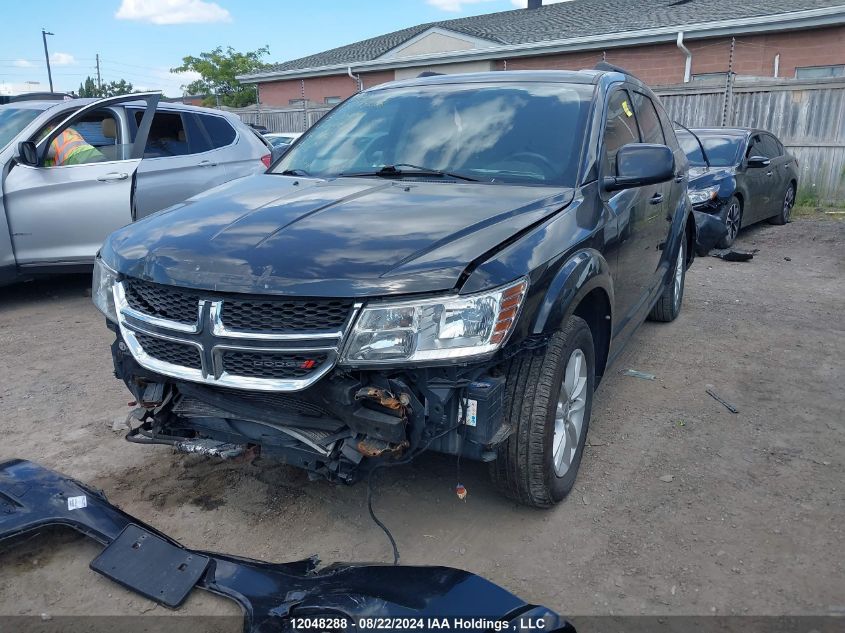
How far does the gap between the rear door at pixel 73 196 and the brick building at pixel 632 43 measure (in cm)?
1433

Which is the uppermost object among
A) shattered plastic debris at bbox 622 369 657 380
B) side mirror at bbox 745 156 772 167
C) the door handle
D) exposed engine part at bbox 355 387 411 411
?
the door handle

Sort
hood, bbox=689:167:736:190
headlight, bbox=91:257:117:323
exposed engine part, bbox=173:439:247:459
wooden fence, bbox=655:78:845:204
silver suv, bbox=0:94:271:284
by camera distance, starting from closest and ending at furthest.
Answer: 1. exposed engine part, bbox=173:439:247:459
2. headlight, bbox=91:257:117:323
3. silver suv, bbox=0:94:271:284
4. hood, bbox=689:167:736:190
5. wooden fence, bbox=655:78:845:204

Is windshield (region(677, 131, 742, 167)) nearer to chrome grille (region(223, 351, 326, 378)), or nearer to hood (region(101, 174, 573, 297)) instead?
hood (region(101, 174, 573, 297))

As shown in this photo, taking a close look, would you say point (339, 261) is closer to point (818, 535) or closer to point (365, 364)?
point (365, 364)

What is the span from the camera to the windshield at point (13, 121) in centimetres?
654

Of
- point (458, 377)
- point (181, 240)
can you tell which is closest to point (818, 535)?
point (458, 377)

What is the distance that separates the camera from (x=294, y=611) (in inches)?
82.5

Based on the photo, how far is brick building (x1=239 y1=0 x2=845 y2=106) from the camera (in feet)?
51.1

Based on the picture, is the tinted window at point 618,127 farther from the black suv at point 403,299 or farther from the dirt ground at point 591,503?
the dirt ground at point 591,503

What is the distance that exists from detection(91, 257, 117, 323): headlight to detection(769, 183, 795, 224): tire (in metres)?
11.0

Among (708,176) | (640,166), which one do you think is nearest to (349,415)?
(640,166)

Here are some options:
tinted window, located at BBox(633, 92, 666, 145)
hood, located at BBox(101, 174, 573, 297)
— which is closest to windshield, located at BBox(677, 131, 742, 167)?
tinted window, located at BBox(633, 92, 666, 145)

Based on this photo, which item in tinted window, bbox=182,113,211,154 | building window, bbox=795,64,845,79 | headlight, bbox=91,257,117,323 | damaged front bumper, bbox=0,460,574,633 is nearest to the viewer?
damaged front bumper, bbox=0,460,574,633

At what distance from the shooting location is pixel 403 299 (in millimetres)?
2398
